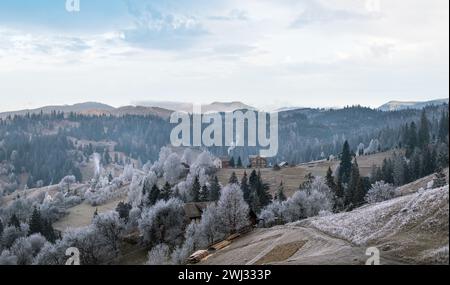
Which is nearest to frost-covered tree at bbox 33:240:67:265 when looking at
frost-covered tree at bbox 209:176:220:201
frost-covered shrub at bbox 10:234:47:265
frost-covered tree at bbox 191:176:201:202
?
frost-covered shrub at bbox 10:234:47:265

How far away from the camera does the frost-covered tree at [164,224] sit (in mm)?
75188

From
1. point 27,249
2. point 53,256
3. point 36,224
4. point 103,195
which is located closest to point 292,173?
point 103,195

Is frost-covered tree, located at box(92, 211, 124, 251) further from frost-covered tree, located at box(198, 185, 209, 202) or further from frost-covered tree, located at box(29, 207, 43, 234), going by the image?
frost-covered tree, located at box(198, 185, 209, 202)

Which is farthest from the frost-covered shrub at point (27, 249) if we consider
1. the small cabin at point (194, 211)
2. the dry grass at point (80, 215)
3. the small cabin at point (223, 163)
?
the small cabin at point (223, 163)

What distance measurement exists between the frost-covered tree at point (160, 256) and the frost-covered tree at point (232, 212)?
27.1ft

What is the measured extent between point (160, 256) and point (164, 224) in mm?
11799

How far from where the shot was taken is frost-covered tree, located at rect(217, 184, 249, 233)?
6631 cm

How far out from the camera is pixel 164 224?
7712 centimetres

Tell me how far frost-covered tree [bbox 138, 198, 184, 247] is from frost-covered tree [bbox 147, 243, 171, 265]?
501 cm

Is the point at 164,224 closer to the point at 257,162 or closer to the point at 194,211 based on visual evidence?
the point at 194,211
